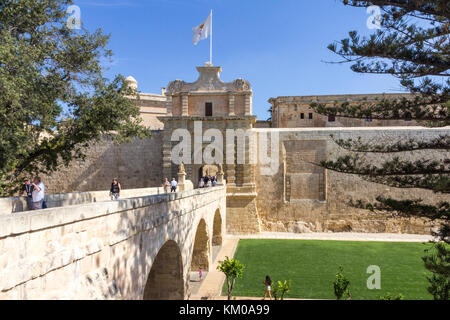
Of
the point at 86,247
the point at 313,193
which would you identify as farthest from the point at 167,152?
the point at 86,247

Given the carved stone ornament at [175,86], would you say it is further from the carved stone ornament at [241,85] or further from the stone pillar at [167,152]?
the carved stone ornament at [241,85]

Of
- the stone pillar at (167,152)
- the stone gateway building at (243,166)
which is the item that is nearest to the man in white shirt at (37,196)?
the stone gateway building at (243,166)

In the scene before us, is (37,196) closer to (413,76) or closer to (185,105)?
(413,76)

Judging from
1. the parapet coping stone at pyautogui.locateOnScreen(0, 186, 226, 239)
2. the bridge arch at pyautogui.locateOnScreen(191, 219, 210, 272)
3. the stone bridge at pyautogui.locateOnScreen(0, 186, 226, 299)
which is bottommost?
the bridge arch at pyautogui.locateOnScreen(191, 219, 210, 272)

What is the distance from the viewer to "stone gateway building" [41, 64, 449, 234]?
870 inches

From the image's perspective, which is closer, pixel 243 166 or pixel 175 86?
pixel 175 86

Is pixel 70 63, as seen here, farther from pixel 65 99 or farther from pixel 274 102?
pixel 274 102

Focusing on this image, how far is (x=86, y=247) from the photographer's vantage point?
403cm

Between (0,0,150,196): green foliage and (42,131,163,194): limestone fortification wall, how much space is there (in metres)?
11.2

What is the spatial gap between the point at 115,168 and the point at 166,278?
15999 millimetres

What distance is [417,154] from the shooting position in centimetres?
2298

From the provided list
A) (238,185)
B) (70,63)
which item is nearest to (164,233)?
(70,63)

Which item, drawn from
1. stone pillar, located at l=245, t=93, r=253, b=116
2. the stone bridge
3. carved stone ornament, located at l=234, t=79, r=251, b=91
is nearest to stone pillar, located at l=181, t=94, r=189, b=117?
carved stone ornament, located at l=234, t=79, r=251, b=91

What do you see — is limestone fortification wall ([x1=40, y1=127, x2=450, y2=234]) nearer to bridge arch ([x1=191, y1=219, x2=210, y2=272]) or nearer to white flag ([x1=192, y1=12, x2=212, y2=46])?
white flag ([x1=192, y1=12, x2=212, y2=46])
